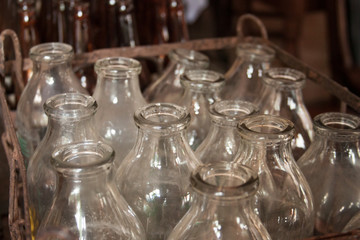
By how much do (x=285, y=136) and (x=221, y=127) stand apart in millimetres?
92

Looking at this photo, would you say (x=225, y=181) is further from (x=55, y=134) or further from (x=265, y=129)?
(x=55, y=134)

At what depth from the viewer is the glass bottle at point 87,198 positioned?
460 millimetres

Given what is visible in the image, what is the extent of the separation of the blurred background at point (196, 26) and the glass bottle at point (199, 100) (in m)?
0.24

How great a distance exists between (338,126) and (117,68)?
0.27 metres

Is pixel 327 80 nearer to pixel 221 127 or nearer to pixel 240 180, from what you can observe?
pixel 221 127

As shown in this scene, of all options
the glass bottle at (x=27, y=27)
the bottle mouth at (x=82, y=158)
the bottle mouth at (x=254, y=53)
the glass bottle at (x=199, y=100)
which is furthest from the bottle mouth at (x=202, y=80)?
the glass bottle at (x=27, y=27)

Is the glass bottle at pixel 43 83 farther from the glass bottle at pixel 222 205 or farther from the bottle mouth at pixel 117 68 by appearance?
the glass bottle at pixel 222 205

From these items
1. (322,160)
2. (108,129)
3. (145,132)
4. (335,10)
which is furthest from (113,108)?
(335,10)

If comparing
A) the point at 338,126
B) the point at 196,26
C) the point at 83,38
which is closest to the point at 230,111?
the point at 338,126

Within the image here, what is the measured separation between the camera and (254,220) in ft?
1.49

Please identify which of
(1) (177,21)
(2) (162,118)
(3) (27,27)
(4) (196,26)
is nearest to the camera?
(2) (162,118)

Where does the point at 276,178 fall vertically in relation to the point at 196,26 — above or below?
above

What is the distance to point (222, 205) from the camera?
44cm

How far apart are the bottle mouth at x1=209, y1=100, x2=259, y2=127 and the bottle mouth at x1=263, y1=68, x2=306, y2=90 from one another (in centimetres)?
9
